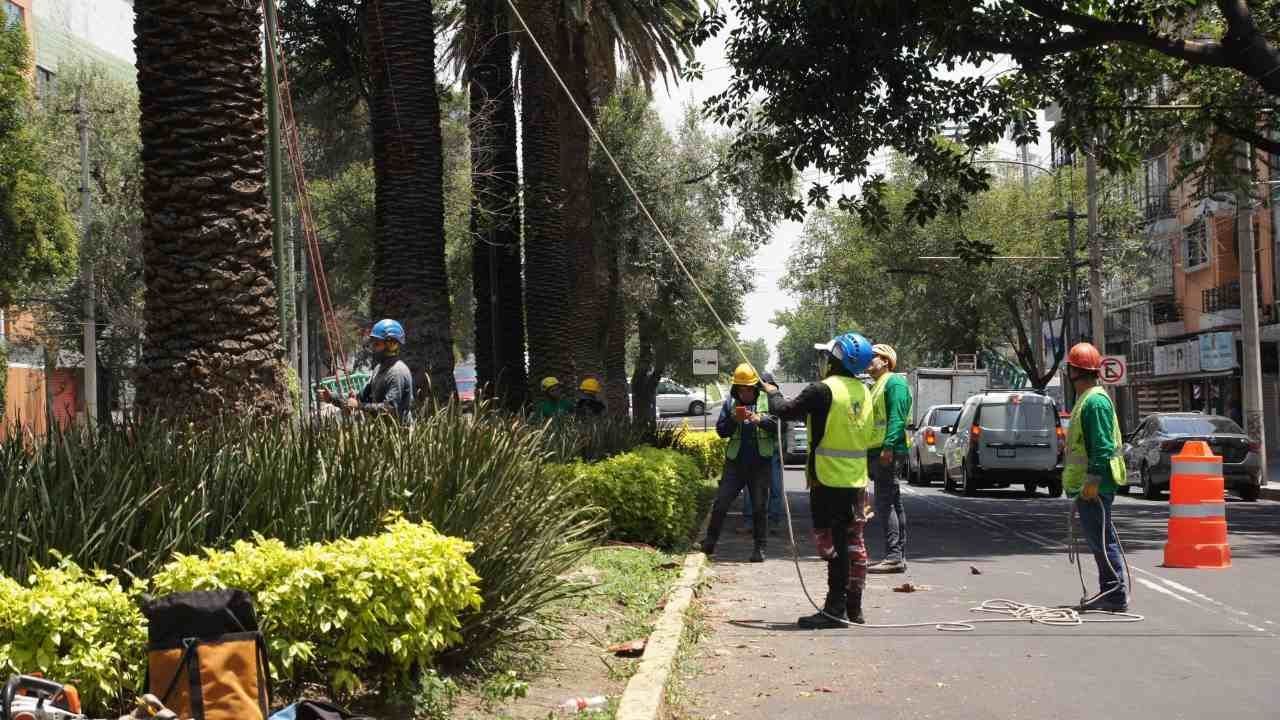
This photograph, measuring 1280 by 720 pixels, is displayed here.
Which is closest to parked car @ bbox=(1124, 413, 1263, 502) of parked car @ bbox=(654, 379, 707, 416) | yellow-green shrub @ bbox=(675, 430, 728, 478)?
yellow-green shrub @ bbox=(675, 430, 728, 478)

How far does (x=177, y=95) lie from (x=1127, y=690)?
272 inches

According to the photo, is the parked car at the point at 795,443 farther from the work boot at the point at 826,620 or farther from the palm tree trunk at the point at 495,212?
the work boot at the point at 826,620

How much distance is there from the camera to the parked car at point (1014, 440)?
27.9 meters

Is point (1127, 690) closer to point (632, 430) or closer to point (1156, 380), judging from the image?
point (632, 430)

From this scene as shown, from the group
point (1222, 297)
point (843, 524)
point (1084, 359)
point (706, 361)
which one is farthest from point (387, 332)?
point (1222, 297)

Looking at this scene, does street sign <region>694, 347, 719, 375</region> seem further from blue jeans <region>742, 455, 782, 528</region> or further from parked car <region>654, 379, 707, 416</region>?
parked car <region>654, 379, 707, 416</region>

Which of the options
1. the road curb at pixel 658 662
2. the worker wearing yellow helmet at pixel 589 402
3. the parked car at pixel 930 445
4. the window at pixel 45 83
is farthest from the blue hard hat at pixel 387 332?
the window at pixel 45 83

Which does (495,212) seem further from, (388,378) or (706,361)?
(706,361)

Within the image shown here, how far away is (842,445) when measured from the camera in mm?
9914

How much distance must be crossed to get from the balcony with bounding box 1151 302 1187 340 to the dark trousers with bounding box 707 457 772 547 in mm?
42375

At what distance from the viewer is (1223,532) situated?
44.9 feet

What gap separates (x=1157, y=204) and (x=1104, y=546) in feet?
156

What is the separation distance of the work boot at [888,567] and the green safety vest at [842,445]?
351 centimetres

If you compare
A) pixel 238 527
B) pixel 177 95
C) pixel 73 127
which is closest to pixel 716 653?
pixel 238 527
